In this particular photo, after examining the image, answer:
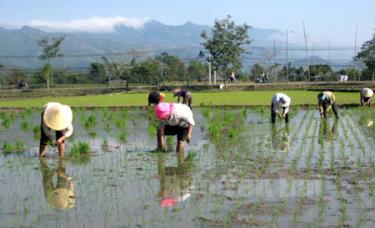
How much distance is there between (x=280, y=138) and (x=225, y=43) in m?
26.0

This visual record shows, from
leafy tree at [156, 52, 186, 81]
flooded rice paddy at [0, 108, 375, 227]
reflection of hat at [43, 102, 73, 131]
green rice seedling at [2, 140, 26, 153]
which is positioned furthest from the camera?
leafy tree at [156, 52, 186, 81]

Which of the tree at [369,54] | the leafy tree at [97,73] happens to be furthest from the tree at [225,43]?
the leafy tree at [97,73]

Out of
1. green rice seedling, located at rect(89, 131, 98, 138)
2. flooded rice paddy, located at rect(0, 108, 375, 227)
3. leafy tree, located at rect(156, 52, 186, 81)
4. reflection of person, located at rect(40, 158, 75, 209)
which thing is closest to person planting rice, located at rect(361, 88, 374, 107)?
flooded rice paddy, located at rect(0, 108, 375, 227)

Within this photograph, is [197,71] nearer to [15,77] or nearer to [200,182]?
[15,77]

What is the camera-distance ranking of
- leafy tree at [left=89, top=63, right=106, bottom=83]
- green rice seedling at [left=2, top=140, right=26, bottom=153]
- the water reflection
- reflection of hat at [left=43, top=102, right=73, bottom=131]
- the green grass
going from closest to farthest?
reflection of hat at [left=43, top=102, right=73, bottom=131] < green rice seedling at [left=2, top=140, right=26, bottom=153] < the water reflection < the green grass < leafy tree at [left=89, top=63, right=106, bottom=83]

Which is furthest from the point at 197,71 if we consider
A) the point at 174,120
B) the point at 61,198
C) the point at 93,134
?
the point at 61,198

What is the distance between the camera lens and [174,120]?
8.52 meters

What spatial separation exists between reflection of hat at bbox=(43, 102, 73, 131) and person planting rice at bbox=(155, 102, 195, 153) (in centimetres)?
136

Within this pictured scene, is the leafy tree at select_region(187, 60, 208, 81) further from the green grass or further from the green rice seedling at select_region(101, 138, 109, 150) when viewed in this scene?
the green rice seedling at select_region(101, 138, 109, 150)

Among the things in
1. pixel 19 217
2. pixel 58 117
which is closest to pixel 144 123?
pixel 58 117

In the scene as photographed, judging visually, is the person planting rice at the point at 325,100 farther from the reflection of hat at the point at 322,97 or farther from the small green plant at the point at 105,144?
the small green plant at the point at 105,144

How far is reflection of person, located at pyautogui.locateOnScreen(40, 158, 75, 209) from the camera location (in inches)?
224

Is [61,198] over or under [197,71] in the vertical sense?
under

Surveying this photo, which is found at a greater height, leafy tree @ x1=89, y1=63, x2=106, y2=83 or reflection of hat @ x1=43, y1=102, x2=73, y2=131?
leafy tree @ x1=89, y1=63, x2=106, y2=83
